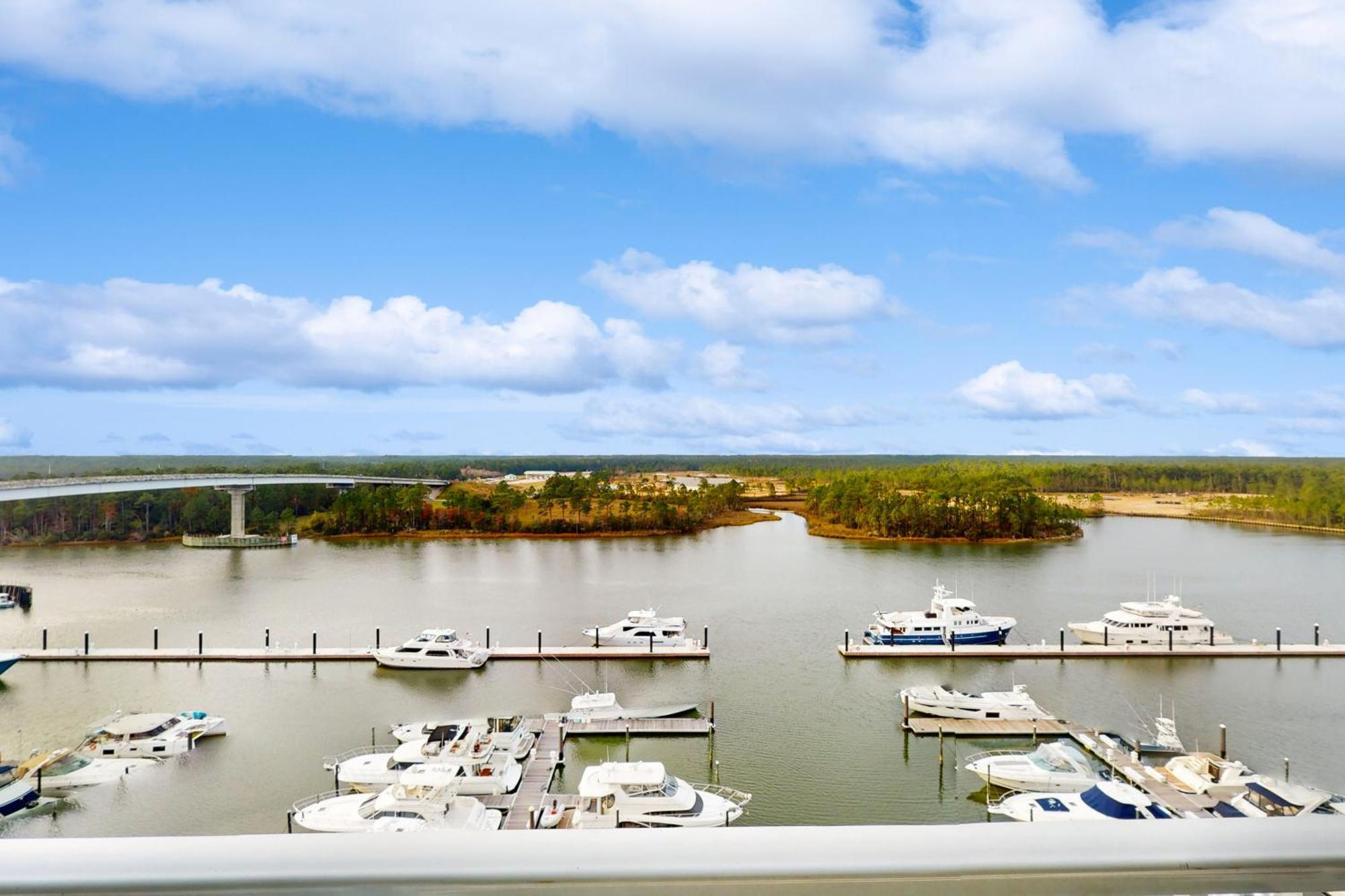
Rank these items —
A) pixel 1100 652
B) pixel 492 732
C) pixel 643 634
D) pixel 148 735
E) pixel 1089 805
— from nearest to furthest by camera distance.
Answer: pixel 1089 805, pixel 492 732, pixel 148 735, pixel 1100 652, pixel 643 634

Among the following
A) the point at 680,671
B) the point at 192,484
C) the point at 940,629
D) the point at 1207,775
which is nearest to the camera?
the point at 1207,775

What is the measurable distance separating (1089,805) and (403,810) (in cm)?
469

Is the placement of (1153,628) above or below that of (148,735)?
above

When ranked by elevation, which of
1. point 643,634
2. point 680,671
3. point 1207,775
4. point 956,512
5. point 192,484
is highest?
point 192,484

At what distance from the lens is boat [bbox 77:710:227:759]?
8109 mm

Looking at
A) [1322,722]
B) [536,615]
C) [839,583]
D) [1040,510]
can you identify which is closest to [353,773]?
[536,615]

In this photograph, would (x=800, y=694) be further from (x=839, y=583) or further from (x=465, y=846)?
(x=465, y=846)

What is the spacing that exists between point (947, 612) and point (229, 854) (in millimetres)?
13083

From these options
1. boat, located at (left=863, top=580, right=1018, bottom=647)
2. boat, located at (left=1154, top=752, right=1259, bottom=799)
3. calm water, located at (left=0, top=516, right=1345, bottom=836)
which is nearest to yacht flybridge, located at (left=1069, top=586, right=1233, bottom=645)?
calm water, located at (left=0, top=516, right=1345, bottom=836)

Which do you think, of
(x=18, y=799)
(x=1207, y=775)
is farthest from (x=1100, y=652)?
(x=18, y=799)

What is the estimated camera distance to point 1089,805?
6.27 meters

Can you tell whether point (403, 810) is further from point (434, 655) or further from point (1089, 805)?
point (434, 655)

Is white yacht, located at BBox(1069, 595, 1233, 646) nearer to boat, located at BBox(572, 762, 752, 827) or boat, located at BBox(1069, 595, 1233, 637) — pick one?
boat, located at BBox(1069, 595, 1233, 637)

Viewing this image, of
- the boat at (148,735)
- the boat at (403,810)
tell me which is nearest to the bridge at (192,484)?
the boat at (148,735)
